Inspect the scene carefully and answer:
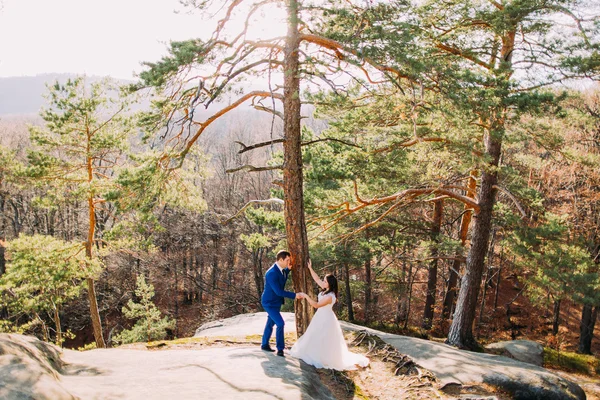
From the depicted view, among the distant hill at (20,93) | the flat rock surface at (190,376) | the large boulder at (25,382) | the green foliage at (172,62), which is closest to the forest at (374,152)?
the green foliage at (172,62)

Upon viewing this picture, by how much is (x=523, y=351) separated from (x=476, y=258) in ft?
11.5

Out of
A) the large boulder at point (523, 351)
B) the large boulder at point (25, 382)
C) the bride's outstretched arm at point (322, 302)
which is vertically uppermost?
the large boulder at point (25, 382)

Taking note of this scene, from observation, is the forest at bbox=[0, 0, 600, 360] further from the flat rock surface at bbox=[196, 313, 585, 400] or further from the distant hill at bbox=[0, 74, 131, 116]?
the distant hill at bbox=[0, 74, 131, 116]

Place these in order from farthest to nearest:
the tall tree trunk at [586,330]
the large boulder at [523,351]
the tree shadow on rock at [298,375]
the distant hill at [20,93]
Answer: the distant hill at [20,93] → the tall tree trunk at [586,330] → the large boulder at [523,351] → the tree shadow on rock at [298,375]

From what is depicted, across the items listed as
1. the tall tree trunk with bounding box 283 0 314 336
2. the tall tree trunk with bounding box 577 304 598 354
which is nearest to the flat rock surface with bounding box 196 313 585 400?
the tall tree trunk with bounding box 283 0 314 336

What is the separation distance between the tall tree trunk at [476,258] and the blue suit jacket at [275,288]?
5.54 metres

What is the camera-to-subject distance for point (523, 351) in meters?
11.6

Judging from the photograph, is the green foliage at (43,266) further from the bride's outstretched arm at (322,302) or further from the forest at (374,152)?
the bride's outstretched arm at (322,302)

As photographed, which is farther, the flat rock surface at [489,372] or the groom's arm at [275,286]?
the flat rock surface at [489,372]

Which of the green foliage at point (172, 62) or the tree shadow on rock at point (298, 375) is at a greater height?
the green foliage at point (172, 62)

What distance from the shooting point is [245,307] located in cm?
2220

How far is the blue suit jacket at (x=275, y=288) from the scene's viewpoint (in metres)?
6.03

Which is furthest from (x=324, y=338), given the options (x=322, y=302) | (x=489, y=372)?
(x=489, y=372)

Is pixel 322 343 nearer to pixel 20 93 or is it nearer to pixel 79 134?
pixel 79 134
